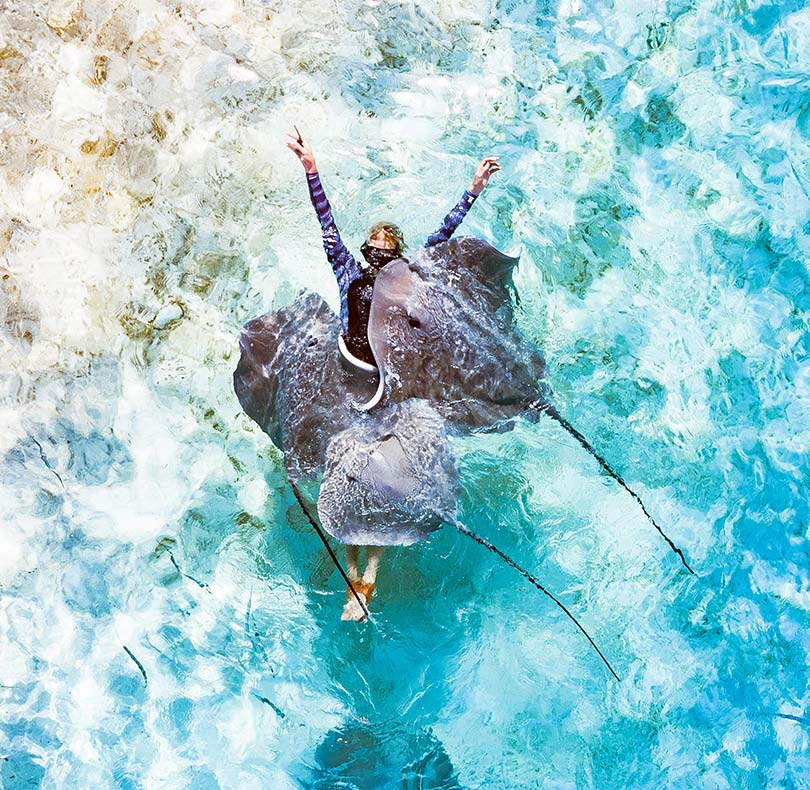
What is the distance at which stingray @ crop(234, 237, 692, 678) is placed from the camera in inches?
159

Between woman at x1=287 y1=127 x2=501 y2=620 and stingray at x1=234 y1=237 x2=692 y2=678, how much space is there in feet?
0.38

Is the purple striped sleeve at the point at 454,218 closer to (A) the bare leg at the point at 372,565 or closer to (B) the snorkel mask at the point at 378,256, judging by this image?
(B) the snorkel mask at the point at 378,256

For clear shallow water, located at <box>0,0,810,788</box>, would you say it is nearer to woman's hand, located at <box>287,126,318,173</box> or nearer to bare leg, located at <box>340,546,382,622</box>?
bare leg, located at <box>340,546,382,622</box>

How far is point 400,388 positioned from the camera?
13.7 feet

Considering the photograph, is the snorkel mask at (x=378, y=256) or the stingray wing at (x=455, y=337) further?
the snorkel mask at (x=378, y=256)

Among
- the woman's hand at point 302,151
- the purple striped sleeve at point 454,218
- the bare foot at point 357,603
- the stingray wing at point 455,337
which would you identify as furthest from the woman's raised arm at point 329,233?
the bare foot at point 357,603

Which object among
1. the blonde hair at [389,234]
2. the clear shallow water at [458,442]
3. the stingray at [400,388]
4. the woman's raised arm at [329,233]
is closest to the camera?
the stingray at [400,388]

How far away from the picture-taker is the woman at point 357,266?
424 cm

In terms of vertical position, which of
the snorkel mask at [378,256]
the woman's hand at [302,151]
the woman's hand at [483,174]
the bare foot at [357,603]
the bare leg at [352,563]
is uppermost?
the woman's hand at [302,151]

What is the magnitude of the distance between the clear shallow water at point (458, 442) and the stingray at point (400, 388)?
0.79 metres

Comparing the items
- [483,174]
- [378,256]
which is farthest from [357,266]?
[483,174]

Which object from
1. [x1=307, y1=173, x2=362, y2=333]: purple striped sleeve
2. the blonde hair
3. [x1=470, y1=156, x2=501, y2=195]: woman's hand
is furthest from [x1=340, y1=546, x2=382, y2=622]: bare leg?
[x1=470, y1=156, x2=501, y2=195]: woman's hand

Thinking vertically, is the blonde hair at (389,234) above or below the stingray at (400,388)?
above

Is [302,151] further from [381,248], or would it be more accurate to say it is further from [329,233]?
[381,248]
